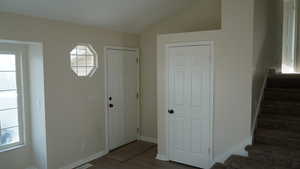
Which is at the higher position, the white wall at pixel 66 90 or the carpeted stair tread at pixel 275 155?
the white wall at pixel 66 90

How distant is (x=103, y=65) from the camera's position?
4.21 meters

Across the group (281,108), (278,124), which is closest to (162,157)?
(278,124)

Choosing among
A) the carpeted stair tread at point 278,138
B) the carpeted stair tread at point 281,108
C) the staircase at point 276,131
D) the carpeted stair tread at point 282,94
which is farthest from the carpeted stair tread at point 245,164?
the carpeted stair tread at point 282,94

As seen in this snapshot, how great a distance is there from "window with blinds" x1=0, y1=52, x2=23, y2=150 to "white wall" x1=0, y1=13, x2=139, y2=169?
11.6 inches

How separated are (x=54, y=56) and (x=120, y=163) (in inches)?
82.0

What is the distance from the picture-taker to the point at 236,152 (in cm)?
339

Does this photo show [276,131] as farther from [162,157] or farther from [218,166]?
[162,157]

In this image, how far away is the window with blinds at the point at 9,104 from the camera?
326 cm

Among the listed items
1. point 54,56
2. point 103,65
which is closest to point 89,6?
point 54,56

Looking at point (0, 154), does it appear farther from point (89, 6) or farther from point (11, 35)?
point (89, 6)

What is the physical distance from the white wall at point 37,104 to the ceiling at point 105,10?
0.55 meters

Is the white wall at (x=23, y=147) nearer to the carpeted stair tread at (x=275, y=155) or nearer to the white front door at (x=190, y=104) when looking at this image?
the white front door at (x=190, y=104)

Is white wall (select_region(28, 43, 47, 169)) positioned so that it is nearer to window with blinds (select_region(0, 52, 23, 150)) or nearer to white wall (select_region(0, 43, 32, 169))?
white wall (select_region(0, 43, 32, 169))

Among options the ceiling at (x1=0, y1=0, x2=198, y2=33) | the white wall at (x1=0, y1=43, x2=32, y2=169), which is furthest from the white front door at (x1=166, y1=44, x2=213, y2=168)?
the white wall at (x1=0, y1=43, x2=32, y2=169)
